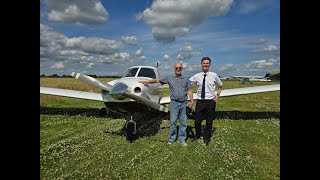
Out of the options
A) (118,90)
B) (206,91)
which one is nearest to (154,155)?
(118,90)

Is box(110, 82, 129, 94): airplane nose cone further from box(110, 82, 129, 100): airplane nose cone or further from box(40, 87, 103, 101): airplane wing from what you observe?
box(40, 87, 103, 101): airplane wing

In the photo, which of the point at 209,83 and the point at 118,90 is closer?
the point at 118,90

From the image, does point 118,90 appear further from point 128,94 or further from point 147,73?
point 147,73

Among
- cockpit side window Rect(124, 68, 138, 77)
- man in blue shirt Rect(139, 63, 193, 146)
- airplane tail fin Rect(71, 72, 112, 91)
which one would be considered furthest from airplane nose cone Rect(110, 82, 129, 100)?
cockpit side window Rect(124, 68, 138, 77)

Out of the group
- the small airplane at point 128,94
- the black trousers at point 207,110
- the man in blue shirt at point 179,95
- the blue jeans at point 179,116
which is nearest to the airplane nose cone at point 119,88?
the small airplane at point 128,94

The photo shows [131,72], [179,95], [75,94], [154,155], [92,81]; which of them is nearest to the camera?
[154,155]

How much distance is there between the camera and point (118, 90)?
6.08 m

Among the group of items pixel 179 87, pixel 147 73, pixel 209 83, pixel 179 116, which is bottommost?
pixel 179 116

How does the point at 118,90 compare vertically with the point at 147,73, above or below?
below

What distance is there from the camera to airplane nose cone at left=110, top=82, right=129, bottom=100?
606 cm

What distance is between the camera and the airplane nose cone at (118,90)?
606cm
